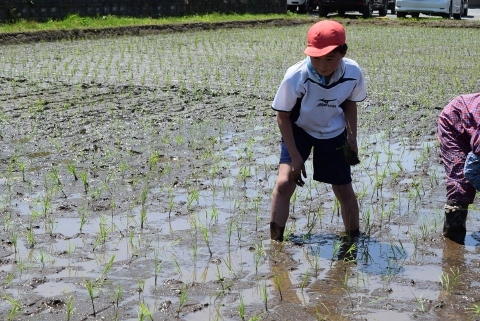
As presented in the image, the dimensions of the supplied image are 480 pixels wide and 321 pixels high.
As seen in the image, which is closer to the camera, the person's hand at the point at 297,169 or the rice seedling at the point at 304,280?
the rice seedling at the point at 304,280

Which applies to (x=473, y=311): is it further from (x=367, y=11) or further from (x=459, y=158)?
(x=367, y=11)

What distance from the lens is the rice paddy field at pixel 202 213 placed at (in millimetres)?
3719

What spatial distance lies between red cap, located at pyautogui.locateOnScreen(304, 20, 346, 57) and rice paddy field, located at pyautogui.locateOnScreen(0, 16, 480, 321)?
989 mm

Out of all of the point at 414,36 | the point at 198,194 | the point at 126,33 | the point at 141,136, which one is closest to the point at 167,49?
the point at 126,33

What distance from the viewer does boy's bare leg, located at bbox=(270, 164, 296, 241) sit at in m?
4.46

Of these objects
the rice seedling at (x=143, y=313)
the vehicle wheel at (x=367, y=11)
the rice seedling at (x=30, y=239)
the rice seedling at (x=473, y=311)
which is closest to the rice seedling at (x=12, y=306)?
the rice seedling at (x=143, y=313)

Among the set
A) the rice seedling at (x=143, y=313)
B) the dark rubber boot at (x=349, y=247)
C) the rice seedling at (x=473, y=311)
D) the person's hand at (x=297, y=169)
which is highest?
the person's hand at (x=297, y=169)

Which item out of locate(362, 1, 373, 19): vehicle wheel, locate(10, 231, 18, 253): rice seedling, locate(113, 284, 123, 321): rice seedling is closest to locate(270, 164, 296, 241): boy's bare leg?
locate(113, 284, 123, 321): rice seedling

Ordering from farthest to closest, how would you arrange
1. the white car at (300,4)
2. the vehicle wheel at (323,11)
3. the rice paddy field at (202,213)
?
the white car at (300,4) < the vehicle wheel at (323,11) < the rice paddy field at (202,213)

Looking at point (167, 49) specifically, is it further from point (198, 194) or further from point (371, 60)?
point (198, 194)

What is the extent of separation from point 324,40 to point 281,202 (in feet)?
2.91

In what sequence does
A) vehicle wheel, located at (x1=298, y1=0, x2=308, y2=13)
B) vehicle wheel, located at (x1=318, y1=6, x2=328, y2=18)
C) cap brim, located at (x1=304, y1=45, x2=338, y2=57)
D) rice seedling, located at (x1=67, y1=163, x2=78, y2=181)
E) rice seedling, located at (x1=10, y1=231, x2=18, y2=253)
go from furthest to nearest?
vehicle wheel, located at (x1=298, y1=0, x2=308, y2=13)
vehicle wheel, located at (x1=318, y1=6, x2=328, y2=18)
rice seedling, located at (x1=67, y1=163, x2=78, y2=181)
rice seedling, located at (x1=10, y1=231, x2=18, y2=253)
cap brim, located at (x1=304, y1=45, x2=338, y2=57)

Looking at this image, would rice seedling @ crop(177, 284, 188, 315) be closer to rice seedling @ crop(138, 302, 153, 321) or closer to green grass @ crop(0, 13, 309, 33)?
rice seedling @ crop(138, 302, 153, 321)

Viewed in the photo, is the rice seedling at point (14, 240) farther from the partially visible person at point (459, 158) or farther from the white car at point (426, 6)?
the white car at point (426, 6)
